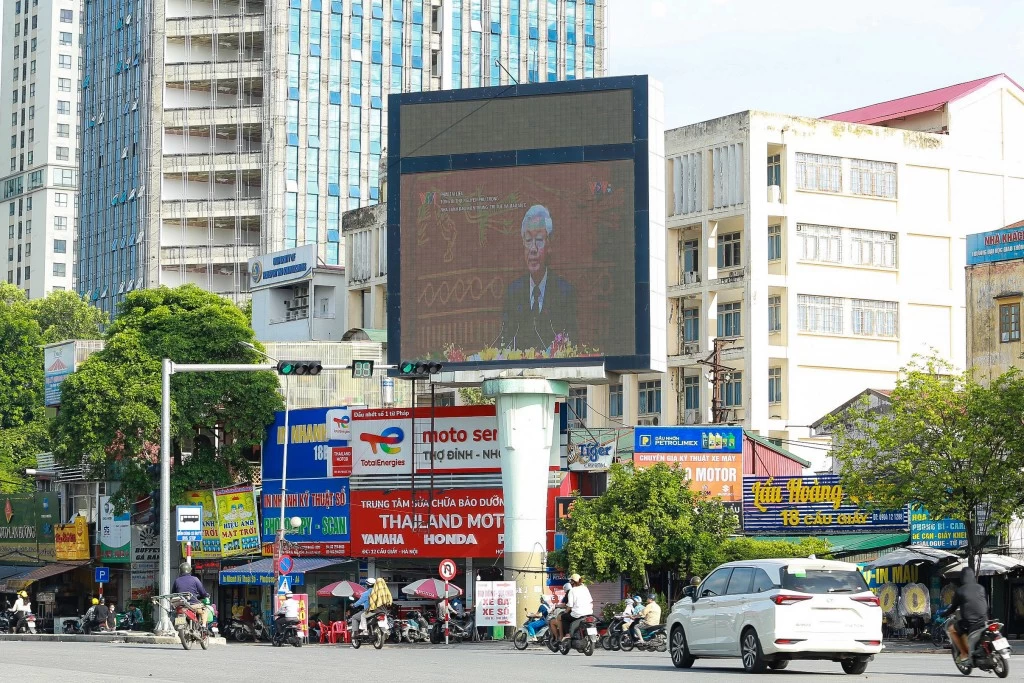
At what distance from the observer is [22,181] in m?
156

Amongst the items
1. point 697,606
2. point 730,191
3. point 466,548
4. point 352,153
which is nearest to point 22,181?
point 352,153

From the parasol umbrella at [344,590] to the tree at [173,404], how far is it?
787 cm

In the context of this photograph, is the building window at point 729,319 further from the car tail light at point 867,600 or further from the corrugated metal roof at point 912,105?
the car tail light at point 867,600

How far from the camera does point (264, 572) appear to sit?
52.1 m

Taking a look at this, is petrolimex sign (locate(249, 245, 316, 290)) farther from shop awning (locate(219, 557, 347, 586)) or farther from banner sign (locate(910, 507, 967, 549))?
banner sign (locate(910, 507, 967, 549))

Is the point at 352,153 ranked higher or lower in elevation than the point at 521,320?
higher

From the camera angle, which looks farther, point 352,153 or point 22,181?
point 22,181

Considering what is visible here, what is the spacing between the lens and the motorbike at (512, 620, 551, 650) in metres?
35.0

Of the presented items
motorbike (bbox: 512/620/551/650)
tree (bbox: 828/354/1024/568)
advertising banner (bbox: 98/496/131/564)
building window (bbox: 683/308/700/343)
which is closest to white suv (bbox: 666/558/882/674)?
motorbike (bbox: 512/620/551/650)

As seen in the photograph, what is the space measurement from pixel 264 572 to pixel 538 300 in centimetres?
1428

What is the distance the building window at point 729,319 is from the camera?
6575 cm

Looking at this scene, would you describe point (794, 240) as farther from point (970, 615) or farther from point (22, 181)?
point (22, 181)

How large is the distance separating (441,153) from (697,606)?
2206cm

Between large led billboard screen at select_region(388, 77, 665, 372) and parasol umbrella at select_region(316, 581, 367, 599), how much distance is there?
7.35 metres
